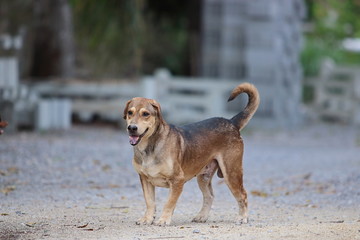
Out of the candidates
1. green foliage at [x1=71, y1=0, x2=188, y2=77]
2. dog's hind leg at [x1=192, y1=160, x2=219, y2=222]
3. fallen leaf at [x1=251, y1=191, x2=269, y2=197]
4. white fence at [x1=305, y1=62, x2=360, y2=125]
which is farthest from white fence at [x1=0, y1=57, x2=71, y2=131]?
white fence at [x1=305, y1=62, x2=360, y2=125]

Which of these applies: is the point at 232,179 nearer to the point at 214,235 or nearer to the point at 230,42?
the point at 214,235

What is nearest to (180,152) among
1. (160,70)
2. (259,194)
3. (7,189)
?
(259,194)

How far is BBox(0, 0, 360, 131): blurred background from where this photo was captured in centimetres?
1758

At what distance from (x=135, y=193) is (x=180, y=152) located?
2.50m

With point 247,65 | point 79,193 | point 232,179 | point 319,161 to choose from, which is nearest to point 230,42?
point 247,65

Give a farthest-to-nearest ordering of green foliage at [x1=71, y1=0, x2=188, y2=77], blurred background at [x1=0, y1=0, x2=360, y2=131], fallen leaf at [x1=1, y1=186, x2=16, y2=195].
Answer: green foliage at [x1=71, y1=0, x2=188, y2=77]
blurred background at [x1=0, y1=0, x2=360, y2=131]
fallen leaf at [x1=1, y1=186, x2=16, y2=195]

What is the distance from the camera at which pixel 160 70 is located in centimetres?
2084

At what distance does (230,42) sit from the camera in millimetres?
20422

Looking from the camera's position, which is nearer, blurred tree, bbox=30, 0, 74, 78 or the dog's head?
the dog's head

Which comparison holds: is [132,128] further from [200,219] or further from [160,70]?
[160,70]

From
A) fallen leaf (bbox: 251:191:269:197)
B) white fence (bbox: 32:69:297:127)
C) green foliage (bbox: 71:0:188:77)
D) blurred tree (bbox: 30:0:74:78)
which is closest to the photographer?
fallen leaf (bbox: 251:191:269:197)

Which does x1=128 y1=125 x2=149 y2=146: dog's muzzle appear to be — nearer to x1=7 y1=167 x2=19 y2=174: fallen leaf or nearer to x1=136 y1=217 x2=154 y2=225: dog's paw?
x1=136 y1=217 x2=154 y2=225: dog's paw

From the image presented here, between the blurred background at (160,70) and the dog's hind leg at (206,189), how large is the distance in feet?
25.7

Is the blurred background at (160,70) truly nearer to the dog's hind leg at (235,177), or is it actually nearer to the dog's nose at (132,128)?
the dog's hind leg at (235,177)
